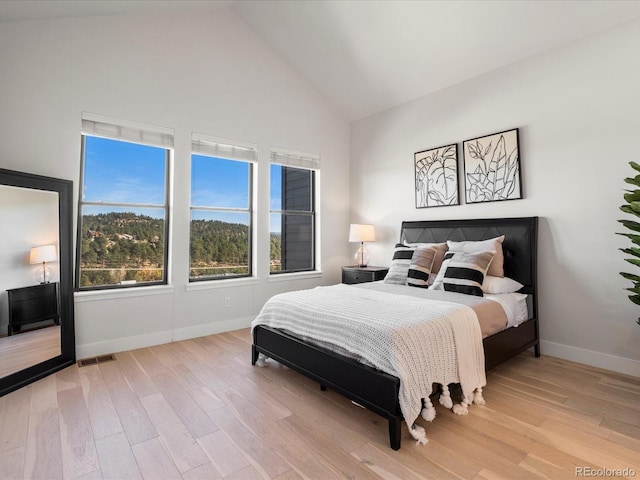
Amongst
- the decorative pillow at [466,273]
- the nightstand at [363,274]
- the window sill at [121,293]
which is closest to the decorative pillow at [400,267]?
the decorative pillow at [466,273]

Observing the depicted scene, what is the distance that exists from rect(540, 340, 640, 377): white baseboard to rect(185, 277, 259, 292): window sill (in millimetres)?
3237

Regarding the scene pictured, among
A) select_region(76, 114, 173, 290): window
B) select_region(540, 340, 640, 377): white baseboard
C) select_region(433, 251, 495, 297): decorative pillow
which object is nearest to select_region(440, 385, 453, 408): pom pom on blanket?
select_region(433, 251, 495, 297): decorative pillow

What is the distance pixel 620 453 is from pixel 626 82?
2.80 meters

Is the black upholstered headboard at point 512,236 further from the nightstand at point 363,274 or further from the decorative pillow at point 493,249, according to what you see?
the nightstand at point 363,274

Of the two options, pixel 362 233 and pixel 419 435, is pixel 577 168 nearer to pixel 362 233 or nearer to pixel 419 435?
pixel 362 233

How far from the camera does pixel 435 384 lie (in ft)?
6.73

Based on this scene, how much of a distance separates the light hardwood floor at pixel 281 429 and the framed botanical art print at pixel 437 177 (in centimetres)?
201

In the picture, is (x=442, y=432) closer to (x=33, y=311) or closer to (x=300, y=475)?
(x=300, y=475)

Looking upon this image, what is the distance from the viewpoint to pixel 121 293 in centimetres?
325

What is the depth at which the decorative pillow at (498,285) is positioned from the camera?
9.64 ft

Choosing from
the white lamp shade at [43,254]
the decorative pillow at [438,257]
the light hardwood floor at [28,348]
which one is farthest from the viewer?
the decorative pillow at [438,257]

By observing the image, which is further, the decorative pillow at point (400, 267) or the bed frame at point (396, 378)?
the decorative pillow at point (400, 267)

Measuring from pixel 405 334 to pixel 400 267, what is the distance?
1739 millimetres

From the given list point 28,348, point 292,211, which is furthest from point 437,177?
point 28,348
